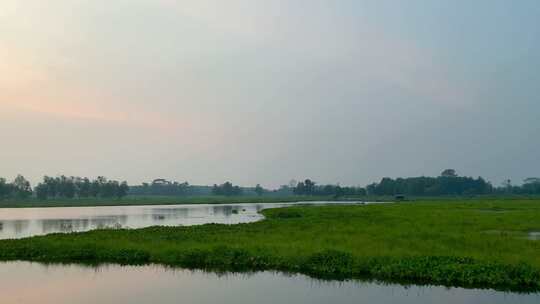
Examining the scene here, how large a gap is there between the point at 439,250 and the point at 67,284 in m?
14.4

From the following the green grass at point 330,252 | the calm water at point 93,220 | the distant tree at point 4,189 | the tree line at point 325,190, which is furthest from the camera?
the tree line at point 325,190

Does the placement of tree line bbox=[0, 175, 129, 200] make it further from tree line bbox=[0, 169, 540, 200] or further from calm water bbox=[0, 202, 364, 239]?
calm water bbox=[0, 202, 364, 239]

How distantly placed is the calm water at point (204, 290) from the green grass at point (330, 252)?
1.17m

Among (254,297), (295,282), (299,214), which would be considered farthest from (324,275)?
(299,214)

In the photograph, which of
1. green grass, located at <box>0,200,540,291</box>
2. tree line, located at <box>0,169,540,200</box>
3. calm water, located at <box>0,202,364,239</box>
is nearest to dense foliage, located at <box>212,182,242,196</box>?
tree line, located at <box>0,169,540,200</box>

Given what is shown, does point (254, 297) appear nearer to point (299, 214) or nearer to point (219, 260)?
point (219, 260)

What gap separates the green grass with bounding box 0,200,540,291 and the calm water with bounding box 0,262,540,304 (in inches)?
46.0

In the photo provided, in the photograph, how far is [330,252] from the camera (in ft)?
61.0

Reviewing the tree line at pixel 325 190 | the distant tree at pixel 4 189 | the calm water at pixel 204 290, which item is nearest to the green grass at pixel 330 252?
the calm water at pixel 204 290

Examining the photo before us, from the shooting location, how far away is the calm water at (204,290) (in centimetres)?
1370

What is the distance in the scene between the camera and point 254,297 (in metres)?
14.1

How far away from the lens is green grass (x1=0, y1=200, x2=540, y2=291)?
15.9m

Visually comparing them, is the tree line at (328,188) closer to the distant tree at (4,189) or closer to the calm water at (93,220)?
the distant tree at (4,189)

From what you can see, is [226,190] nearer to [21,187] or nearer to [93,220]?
[21,187]
